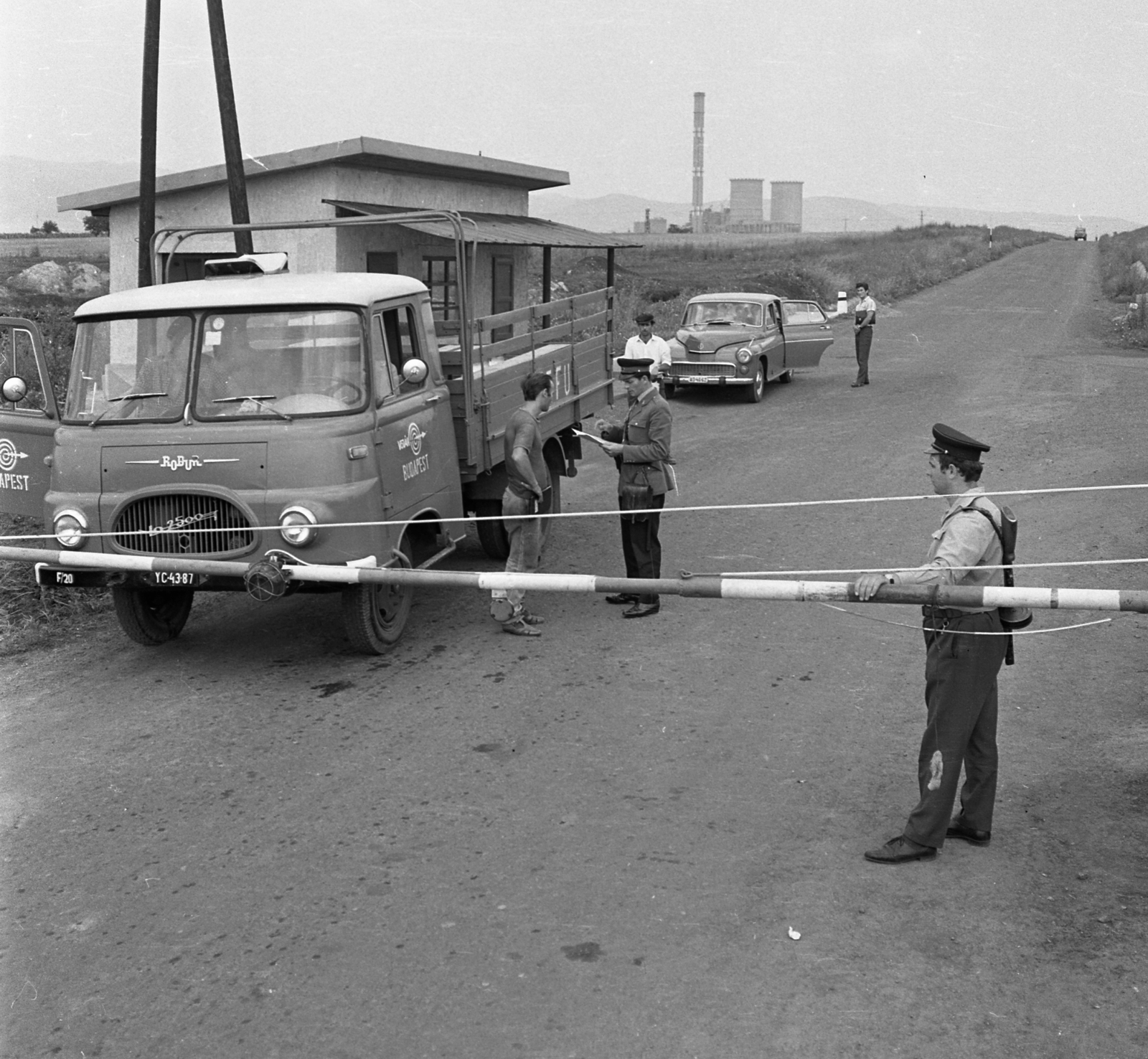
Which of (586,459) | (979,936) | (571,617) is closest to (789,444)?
(586,459)

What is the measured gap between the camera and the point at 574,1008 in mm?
4406

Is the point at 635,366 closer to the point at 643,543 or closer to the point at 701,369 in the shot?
the point at 643,543

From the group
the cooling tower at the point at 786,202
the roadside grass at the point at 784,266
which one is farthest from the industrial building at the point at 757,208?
the roadside grass at the point at 784,266

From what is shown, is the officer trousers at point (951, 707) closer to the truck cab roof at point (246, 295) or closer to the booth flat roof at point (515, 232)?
the truck cab roof at point (246, 295)

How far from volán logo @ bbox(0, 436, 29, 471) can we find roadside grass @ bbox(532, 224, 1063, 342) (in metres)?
18.6

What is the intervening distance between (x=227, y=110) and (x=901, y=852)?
43.1 ft

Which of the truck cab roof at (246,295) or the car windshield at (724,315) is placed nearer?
the truck cab roof at (246,295)

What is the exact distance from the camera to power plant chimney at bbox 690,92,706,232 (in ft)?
378

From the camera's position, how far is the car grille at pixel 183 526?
7.63 metres

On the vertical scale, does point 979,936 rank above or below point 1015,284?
below

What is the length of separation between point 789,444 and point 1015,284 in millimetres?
35197

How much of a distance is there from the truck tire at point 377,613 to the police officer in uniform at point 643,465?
1707 mm

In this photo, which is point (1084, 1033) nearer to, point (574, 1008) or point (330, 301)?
point (574, 1008)

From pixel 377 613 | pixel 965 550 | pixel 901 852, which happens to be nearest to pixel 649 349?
pixel 377 613
